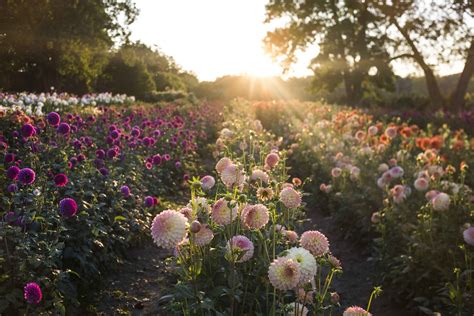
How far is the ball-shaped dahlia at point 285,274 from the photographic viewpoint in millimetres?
1687

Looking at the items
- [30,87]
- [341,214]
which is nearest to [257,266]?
[341,214]

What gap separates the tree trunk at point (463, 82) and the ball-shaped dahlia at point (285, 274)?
23.1 meters

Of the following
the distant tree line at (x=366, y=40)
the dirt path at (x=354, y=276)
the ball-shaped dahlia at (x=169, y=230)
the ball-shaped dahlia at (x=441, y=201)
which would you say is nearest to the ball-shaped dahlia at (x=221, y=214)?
the ball-shaped dahlia at (x=169, y=230)

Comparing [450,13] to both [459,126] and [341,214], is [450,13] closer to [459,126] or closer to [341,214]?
[459,126]

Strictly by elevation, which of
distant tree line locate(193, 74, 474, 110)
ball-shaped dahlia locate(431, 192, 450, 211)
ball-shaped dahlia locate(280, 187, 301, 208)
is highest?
distant tree line locate(193, 74, 474, 110)

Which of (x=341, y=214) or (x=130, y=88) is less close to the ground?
(x=130, y=88)

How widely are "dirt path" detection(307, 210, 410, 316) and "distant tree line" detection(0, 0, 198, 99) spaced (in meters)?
22.6

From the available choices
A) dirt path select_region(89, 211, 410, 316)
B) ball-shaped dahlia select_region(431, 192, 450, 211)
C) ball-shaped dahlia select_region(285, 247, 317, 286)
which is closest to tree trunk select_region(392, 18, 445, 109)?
dirt path select_region(89, 211, 410, 316)

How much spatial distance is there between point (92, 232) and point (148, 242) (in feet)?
5.61

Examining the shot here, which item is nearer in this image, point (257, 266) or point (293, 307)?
point (293, 307)

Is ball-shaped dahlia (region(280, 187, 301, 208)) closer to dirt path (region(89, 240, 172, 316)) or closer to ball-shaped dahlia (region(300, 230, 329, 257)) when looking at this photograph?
ball-shaped dahlia (region(300, 230, 329, 257))

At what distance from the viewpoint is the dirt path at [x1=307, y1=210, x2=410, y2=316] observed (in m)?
4.07

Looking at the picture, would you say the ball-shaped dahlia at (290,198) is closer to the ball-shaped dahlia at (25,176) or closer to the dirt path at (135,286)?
the dirt path at (135,286)

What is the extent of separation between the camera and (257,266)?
2.81 metres
